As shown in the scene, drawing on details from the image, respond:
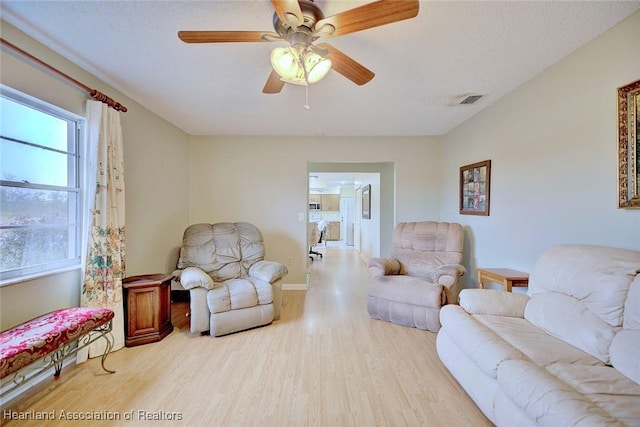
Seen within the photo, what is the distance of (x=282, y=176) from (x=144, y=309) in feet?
8.36

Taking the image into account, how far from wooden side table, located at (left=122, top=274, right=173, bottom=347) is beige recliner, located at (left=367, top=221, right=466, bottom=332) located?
220 cm

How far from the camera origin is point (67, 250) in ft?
7.50

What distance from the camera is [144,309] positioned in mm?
2615

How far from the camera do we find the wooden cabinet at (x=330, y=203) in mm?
11562

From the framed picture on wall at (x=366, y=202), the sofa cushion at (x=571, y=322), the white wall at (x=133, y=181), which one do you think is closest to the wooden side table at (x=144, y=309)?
the white wall at (x=133, y=181)

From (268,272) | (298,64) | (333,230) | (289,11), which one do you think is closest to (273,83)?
(298,64)

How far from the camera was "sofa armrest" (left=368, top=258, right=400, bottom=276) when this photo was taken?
329cm

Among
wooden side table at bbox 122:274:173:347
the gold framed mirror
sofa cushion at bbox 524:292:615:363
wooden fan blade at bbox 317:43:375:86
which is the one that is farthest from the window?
the gold framed mirror

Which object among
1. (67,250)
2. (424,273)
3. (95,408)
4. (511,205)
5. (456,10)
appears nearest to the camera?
(456,10)

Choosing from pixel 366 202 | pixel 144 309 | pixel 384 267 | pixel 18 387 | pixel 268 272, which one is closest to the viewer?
pixel 18 387

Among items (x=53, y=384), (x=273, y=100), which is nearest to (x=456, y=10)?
(x=273, y=100)

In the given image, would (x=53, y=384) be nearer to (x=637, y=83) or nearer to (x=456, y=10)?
(x=456, y=10)

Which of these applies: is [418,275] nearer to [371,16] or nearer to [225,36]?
[371,16]

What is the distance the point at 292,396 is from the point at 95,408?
1235 mm
